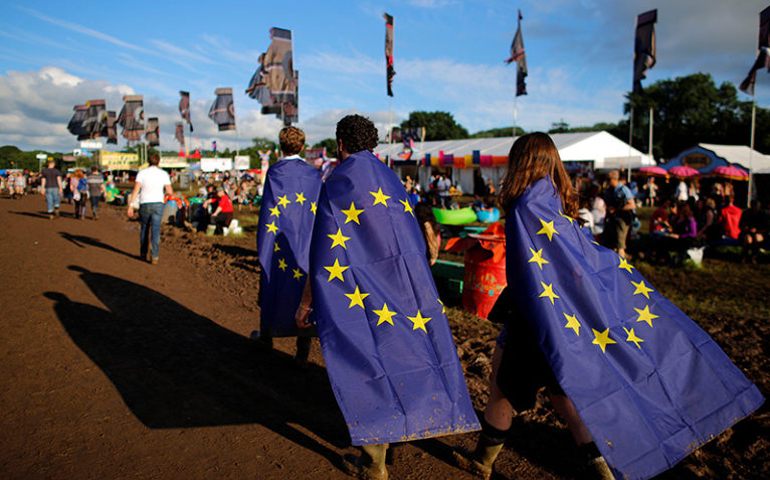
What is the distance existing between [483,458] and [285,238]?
96.8 inches

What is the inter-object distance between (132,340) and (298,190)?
2.38 m

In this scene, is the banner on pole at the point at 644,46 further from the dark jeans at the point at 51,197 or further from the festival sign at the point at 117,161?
the festival sign at the point at 117,161

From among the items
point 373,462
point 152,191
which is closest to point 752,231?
point 373,462

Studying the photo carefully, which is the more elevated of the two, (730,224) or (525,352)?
(730,224)

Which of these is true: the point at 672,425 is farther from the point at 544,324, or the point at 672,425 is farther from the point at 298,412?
the point at 298,412

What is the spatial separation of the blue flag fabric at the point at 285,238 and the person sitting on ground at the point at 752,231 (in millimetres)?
10652

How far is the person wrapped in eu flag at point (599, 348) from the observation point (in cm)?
234

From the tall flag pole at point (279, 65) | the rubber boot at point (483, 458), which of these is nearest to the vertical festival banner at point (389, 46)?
the tall flag pole at point (279, 65)

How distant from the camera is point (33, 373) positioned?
13.2ft

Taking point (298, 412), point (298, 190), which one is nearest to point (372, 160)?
point (298, 190)

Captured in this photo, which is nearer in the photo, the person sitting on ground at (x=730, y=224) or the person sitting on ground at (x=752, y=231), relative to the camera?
the person sitting on ground at (x=752, y=231)

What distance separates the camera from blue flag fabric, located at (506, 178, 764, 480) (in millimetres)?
2332

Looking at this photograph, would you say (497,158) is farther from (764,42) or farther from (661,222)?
(661,222)

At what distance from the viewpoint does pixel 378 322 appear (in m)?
2.69
